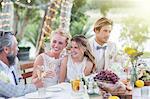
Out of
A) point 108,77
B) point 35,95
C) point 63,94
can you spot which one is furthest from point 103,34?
point 35,95

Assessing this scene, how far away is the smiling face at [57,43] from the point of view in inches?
132

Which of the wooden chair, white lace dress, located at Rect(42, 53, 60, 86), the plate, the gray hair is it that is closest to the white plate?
the plate

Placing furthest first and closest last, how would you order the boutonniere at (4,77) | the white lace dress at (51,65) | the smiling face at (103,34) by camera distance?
the smiling face at (103,34)
the white lace dress at (51,65)
the boutonniere at (4,77)

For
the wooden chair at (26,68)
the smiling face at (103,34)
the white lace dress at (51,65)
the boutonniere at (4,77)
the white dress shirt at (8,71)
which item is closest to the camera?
the boutonniere at (4,77)

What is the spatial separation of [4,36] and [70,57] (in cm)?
75

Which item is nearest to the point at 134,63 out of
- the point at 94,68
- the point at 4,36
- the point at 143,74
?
the point at 143,74

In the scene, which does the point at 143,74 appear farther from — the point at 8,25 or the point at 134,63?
the point at 8,25

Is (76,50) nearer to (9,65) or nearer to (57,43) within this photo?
(57,43)

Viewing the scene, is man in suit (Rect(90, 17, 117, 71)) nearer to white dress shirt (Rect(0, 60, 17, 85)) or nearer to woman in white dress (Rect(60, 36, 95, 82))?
woman in white dress (Rect(60, 36, 95, 82))

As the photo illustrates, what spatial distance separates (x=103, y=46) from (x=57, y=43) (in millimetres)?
642

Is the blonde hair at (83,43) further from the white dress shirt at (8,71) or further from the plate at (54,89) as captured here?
the white dress shirt at (8,71)

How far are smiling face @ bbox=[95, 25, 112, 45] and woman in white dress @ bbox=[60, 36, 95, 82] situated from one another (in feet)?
1.46

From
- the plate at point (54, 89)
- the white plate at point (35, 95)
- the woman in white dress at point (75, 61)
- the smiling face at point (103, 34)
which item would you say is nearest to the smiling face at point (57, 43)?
the woman in white dress at point (75, 61)

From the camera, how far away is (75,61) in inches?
131
